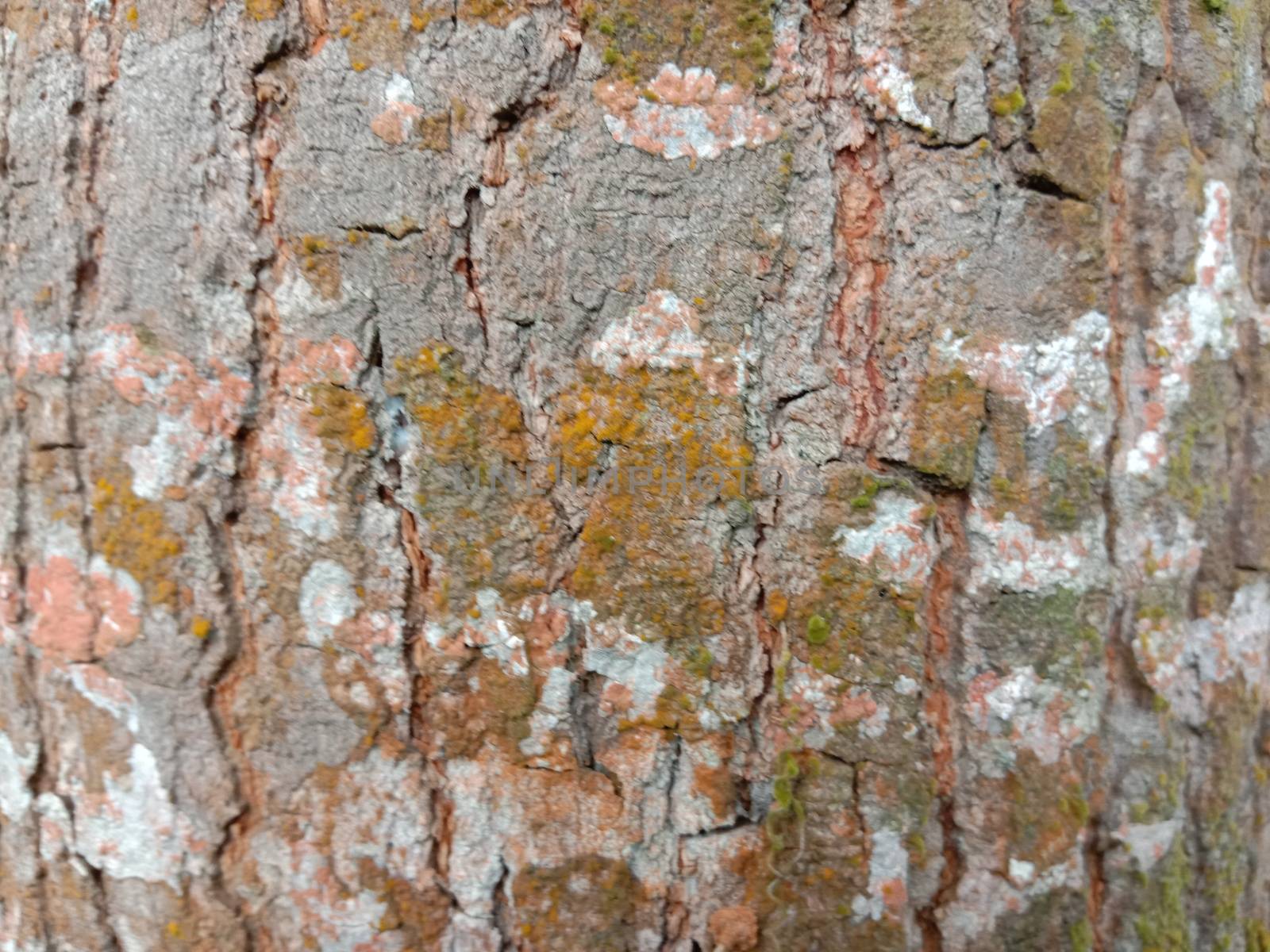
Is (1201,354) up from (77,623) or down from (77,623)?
up

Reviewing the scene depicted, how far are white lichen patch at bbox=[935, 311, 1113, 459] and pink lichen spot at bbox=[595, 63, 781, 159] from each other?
0.31m

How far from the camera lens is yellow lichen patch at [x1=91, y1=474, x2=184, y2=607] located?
0.98m

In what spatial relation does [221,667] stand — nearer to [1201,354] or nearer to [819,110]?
[819,110]

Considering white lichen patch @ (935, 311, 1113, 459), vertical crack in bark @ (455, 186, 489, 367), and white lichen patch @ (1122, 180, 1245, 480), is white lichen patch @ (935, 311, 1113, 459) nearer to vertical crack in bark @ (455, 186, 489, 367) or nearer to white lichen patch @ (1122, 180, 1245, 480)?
white lichen patch @ (1122, 180, 1245, 480)

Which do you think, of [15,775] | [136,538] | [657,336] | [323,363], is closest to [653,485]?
[657,336]

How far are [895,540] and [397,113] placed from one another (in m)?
0.72

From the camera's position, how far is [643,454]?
928 mm

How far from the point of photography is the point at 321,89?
93 cm

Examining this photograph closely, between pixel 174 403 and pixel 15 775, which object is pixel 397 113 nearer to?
pixel 174 403

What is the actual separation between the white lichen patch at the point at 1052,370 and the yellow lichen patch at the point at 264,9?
2.68 ft

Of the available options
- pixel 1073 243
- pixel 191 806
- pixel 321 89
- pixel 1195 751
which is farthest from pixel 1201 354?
pixel 191 806

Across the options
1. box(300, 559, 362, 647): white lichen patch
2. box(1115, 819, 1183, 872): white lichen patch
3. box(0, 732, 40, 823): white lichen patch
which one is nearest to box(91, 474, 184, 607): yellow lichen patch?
box(300, 559, 362, 647): white lichen patch

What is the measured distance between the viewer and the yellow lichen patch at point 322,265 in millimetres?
933

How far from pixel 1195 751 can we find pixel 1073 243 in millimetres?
634
